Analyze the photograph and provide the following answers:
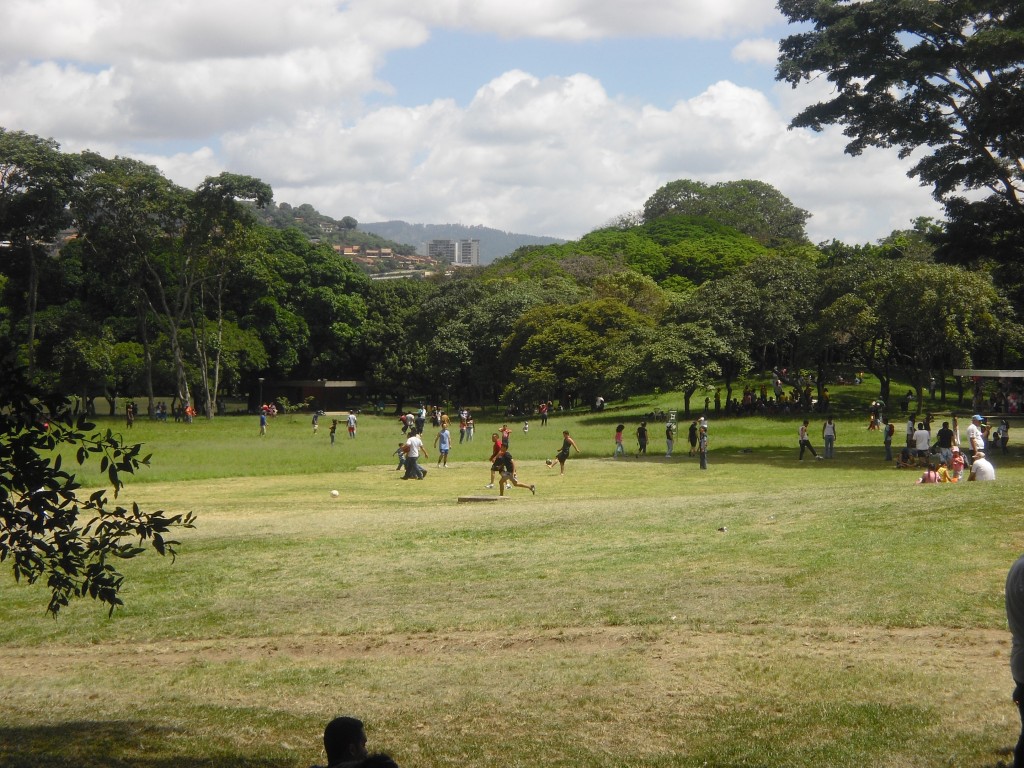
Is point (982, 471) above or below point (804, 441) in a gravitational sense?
above

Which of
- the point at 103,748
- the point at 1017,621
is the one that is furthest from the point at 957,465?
the point at 103,748

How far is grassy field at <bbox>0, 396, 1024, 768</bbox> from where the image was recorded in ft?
26.6

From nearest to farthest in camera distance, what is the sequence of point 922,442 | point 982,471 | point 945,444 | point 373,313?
point 982,471
point 945,444
point 922,442
point 373,313

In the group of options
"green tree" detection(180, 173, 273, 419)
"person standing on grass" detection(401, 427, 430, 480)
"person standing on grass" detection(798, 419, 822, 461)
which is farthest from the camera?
"green tree" detection(180, 173, 273, 419)

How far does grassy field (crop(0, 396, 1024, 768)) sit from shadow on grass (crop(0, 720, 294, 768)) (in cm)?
3

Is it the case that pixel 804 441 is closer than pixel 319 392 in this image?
Yes

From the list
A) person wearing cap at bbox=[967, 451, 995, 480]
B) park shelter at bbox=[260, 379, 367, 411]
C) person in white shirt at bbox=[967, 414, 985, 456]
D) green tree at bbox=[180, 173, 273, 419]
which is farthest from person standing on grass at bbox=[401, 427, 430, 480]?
park shelter at bbox=[260, 379, 367, 411]

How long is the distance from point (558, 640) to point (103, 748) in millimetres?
4830

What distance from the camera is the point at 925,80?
31.2 meters

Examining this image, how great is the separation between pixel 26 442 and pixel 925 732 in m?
6.66

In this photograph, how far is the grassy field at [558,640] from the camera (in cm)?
809

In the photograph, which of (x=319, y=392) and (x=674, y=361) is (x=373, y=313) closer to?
(x=319, y=392)

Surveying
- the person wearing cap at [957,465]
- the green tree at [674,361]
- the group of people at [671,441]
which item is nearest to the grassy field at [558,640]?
the person wearing cap at [957,465]

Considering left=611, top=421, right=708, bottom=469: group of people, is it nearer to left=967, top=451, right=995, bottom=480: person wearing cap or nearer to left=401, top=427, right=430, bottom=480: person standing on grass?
left=401, top=427, right=430, bottom=480: person standing on grass
